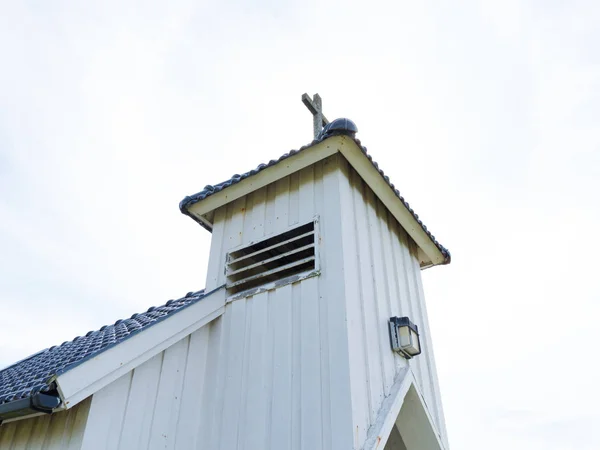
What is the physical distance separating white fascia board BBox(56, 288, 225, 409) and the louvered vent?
0.78 feet

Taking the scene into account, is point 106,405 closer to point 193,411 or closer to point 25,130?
point 193,411

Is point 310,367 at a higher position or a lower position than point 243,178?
lower

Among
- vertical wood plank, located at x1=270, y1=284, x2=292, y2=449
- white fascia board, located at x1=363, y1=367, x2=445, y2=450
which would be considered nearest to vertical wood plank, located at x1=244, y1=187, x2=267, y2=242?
vertical wood plank, located at x1=270, y1=284, x2=292, y2=449

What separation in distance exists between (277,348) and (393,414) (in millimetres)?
964

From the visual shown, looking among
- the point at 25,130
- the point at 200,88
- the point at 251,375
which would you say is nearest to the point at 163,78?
the point at 200,88

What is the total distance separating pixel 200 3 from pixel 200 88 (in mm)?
1351

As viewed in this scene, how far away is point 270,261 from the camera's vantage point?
11.7 feet

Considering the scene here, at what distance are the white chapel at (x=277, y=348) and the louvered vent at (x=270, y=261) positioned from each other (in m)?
0.02

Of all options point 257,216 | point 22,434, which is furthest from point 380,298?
point 22,434

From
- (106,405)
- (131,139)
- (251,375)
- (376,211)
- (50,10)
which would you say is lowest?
(106,405)

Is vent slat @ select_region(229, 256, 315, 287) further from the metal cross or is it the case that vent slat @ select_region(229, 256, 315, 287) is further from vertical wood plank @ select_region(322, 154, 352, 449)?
the metal cross

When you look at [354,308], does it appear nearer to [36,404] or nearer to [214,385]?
[214,385]

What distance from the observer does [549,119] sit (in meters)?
5.95

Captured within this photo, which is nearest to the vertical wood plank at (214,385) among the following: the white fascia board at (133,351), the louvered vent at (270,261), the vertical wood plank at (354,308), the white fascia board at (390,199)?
the white fascia board at (133,351)
